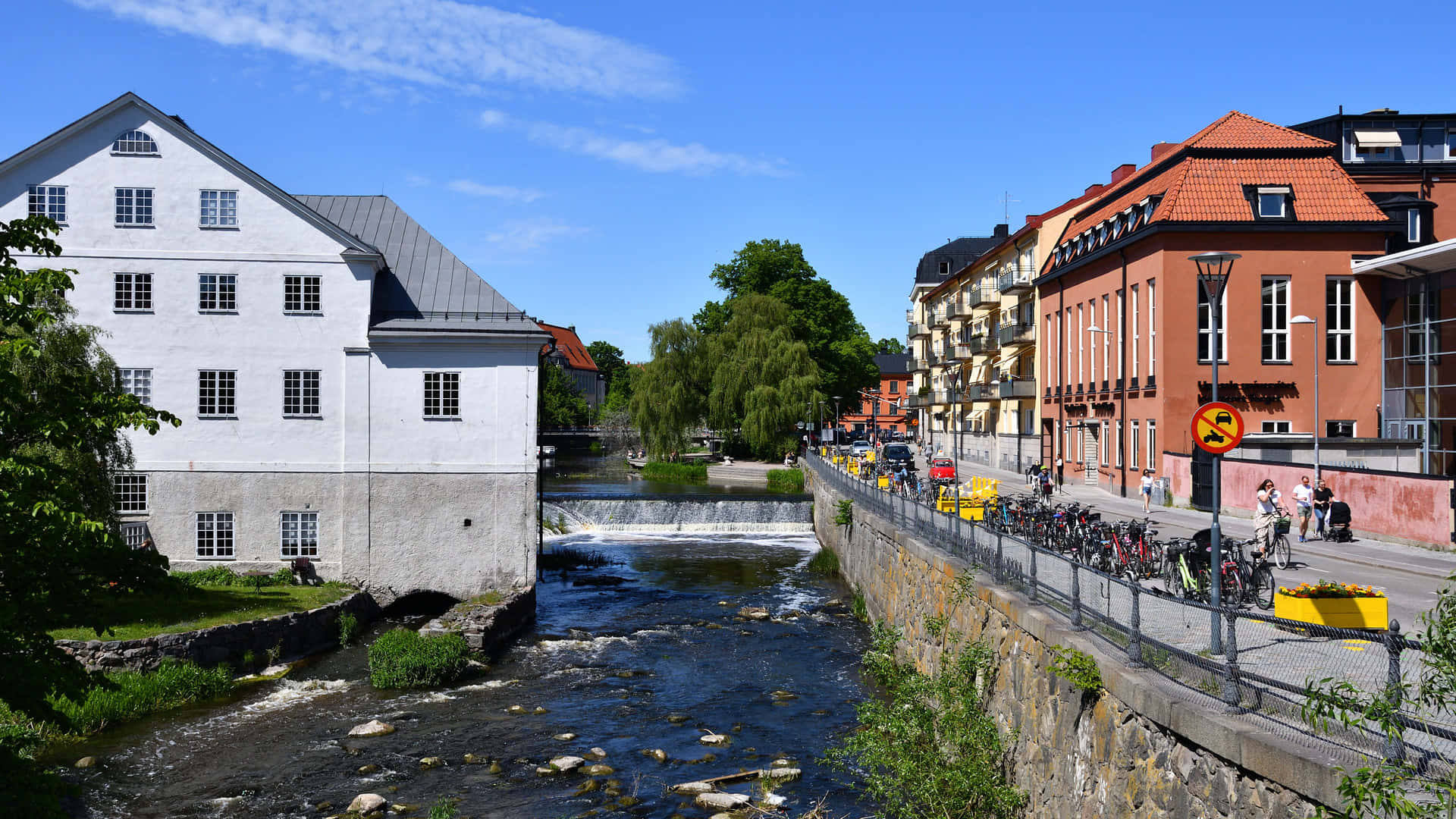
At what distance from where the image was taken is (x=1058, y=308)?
170 ft

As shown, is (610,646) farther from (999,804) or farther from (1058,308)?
(1058,308)

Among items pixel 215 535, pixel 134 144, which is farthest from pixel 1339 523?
pixel 134 144

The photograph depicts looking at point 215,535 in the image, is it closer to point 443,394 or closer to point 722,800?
point 443,394

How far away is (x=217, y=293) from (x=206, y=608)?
8588mm

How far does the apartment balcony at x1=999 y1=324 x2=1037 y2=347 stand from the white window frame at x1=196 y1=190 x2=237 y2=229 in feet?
144

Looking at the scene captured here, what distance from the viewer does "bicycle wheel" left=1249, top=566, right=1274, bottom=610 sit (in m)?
15.7

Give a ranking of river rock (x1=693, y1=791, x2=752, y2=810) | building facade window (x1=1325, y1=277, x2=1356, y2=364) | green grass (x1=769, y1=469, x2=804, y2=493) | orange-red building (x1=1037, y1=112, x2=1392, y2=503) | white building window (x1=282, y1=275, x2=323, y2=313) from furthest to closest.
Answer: green grass (x1=769, y1=469, x2=804, y2=493)
building facade window (x1=1325, y1=277, x2=1356, y2=364)
orange-red building (x1=1037, y1=112, x2=1392, y2=503)
white building window (x1=282, y1=275, x2=323, y2=313)
river rock (x1=693, y1=791, x2=752, y2=810)

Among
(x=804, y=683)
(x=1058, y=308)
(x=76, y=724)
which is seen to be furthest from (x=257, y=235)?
(x=1058, y=308)

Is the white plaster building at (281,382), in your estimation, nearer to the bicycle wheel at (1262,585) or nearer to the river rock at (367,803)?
the river rock at (367,803)

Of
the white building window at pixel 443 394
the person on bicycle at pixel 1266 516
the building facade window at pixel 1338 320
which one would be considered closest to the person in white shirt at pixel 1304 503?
the person on bicycle at pixel 1266 516

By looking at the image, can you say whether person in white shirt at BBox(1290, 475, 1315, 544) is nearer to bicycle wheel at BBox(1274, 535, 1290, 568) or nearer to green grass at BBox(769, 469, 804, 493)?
bicycle wheel at BBox(1274, 535, 1290, 568)

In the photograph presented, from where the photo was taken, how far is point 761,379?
226ft

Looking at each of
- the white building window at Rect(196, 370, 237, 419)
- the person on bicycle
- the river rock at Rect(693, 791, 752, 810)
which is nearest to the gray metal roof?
the white building window at Rect(196, 370, 237, 419)

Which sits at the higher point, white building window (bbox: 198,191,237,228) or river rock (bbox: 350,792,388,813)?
white building window (bbox: 198,191,237,228)
